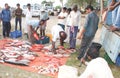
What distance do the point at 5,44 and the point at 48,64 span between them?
12.9 ft

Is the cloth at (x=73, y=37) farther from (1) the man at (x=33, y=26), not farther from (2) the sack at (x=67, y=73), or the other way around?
(2) the sack at (x=67, y=73)

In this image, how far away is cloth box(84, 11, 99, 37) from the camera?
31.9ft

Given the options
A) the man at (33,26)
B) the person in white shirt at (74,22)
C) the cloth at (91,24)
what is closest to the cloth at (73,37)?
the person in white shirt at (74,22)

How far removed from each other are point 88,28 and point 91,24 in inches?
7.0

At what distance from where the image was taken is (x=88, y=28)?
9930mm

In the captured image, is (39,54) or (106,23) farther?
(106,23)

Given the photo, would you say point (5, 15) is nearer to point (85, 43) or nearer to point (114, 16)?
point (85, 43)

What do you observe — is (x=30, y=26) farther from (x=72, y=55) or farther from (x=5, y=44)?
(x=72, y=55)

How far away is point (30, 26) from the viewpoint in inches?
518

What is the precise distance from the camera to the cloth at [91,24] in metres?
9.73

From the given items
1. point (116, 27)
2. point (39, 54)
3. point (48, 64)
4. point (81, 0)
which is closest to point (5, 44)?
point (39, 54)

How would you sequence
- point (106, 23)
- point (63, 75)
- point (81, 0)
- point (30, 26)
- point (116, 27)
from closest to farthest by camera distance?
point (63, 75) < point (116, 27) < point (106, 23) < point (30, 26) < point (81, 0)

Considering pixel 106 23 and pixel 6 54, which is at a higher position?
pixel 106 23

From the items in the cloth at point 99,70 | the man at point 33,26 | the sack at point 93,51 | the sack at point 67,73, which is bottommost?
the sack at point 93,51
